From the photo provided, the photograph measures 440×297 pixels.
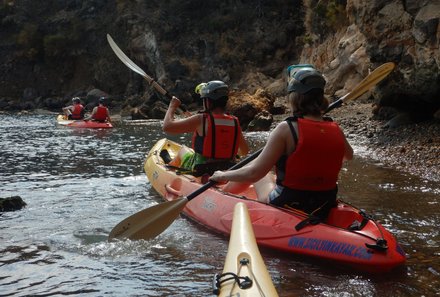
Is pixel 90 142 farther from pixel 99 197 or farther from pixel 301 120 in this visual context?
pixel 301 120

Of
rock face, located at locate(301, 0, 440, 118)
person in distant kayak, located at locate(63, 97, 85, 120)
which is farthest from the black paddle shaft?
person in distant kayak, located at locate(63, 97, 85, 120)

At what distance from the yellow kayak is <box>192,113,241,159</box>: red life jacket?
256cm

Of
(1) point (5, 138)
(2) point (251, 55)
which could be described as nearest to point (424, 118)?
(1) point (5, 138)

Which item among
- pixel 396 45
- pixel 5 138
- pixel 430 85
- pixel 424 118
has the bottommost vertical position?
pixel 5 138

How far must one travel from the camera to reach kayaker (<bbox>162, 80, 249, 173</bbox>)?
5336 mm

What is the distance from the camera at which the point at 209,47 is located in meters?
27.0

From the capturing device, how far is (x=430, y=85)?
8.05 metres

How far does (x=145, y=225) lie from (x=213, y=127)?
146 cm

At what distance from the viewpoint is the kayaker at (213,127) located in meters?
5.34

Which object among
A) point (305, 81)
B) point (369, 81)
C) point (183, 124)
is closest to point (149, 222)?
point (183, 124)

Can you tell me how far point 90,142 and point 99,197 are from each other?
6707mm

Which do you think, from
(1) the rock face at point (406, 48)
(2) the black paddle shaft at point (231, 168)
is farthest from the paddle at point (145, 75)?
(1) the rock face at point (406, 48)

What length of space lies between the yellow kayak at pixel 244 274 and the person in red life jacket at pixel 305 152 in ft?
2.88

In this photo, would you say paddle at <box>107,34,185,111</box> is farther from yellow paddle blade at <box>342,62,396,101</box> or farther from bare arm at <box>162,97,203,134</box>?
yellow paddle blade at <box>342,62,396,101</box>
